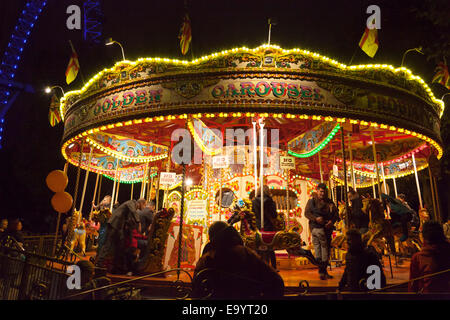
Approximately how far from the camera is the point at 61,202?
9.20 m

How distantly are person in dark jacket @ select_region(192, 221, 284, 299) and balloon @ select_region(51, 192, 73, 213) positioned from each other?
7876 millimetres

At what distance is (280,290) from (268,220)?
4.04 meters

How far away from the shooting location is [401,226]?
7.82 m

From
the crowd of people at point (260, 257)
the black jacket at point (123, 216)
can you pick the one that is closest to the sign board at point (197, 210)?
the crowd of people at point (260, 257)

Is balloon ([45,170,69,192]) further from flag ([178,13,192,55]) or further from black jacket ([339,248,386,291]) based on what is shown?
black jacket ([339,248,386,291])

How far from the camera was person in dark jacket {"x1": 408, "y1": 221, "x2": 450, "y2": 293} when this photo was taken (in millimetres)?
3637

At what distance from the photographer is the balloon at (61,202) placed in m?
9.09

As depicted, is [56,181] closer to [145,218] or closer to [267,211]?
[145,218]

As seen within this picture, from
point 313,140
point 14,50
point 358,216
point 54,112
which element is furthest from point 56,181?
point 14,50

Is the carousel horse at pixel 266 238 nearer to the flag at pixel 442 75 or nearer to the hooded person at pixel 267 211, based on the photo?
the hooded person at pixel 267 211

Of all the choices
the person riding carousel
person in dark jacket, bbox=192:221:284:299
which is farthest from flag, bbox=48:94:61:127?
the person riding carousel

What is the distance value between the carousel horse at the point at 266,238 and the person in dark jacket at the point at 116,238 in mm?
2345

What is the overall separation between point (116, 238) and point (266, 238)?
3.31 meters
